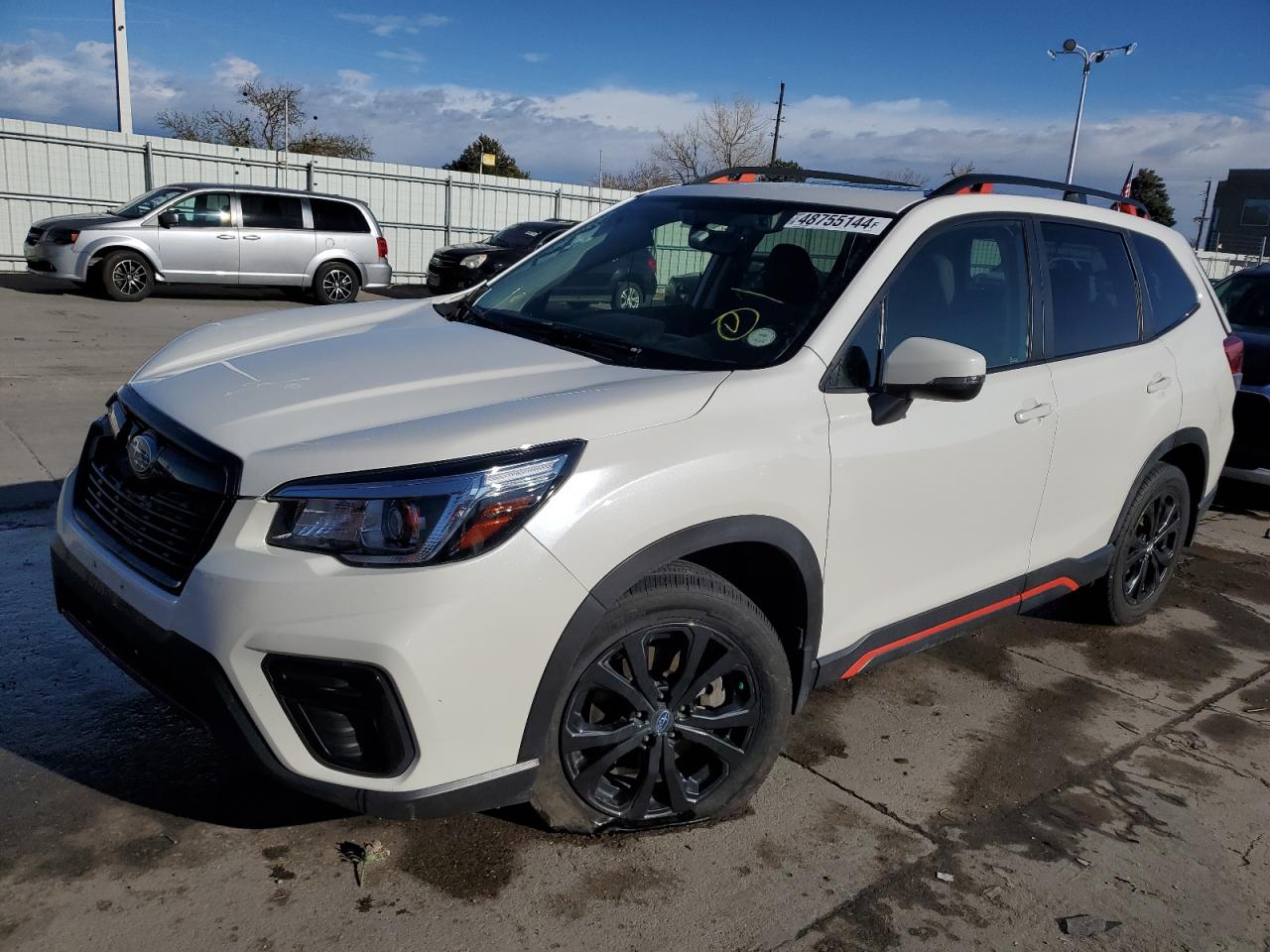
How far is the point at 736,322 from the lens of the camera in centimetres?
319

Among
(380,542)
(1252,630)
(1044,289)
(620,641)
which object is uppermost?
(1044,289)

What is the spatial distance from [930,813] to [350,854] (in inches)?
67.3

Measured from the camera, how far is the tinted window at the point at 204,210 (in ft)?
51.1

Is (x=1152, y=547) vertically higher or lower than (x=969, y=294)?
lower

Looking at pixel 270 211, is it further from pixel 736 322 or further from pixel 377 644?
pixel 377 644

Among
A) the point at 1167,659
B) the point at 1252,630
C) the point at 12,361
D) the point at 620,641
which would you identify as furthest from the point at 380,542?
the point at 12,361

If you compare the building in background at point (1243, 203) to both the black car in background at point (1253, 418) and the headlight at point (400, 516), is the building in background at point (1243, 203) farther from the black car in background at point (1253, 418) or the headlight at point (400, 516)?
the headlight at point (400, 516)

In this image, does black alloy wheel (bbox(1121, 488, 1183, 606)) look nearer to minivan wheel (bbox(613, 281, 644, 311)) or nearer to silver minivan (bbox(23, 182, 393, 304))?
minivan wheel (bbox(613, 281, 644, 311))

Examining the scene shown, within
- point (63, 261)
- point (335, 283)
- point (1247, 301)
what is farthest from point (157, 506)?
point (335, 283)

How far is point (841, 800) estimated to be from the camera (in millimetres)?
3240

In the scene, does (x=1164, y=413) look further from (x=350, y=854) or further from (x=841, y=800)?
(x=350, y=854)

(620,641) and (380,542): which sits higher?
(380,542)

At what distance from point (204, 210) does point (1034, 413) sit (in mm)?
14941

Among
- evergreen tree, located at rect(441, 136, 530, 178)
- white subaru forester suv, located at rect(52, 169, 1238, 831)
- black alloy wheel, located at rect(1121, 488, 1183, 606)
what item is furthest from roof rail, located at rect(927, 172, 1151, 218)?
evergreen tree, located at rect(441, 136, 530, 178)
